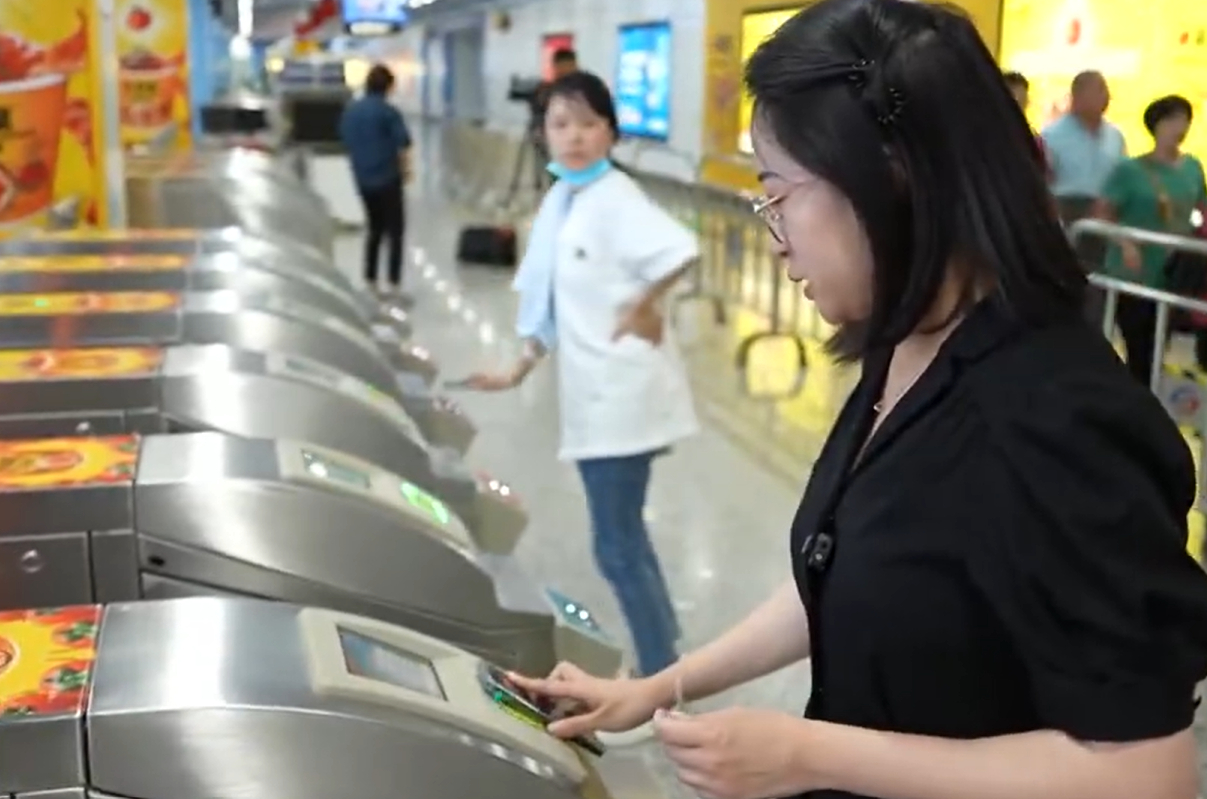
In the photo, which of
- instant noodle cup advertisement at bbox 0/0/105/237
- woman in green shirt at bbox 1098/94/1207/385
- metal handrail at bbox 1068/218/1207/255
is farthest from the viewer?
woman in green shirt at bbox 1098/94/1207/385

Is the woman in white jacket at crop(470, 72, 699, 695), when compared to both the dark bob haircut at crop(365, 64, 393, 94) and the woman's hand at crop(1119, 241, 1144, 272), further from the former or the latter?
the dark bob haircut at crop(365, 64, 393, 94)

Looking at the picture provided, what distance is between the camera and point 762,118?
1.15 m

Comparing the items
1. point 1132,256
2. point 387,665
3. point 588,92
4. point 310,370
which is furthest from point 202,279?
point 1132,256

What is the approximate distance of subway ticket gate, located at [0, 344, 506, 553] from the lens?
239 cm

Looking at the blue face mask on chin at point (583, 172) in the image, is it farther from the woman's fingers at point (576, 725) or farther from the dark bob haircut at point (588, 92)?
the woman's fingers at point (576, 725)

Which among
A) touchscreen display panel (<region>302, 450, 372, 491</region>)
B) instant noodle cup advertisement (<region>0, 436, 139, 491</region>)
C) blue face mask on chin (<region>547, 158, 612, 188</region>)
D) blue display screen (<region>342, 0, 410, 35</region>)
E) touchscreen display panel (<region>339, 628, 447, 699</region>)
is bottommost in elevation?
touchscreen display panel (<region>339, 628, 447, 699</region>)

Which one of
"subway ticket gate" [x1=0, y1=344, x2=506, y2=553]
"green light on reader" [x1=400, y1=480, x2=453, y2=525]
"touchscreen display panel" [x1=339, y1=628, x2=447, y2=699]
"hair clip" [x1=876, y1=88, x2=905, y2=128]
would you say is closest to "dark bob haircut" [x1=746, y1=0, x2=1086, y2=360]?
"hair clip" [x1=876, y1=88, x2=905, y2=128]

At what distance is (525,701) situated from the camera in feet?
5.22

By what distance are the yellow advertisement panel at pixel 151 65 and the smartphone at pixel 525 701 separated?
6.76 meters

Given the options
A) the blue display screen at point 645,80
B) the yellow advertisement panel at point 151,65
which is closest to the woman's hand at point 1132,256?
the yellow advertisement panel at point 151,65

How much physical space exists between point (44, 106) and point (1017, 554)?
3.24m

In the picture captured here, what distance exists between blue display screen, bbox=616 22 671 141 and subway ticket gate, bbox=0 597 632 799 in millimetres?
10901

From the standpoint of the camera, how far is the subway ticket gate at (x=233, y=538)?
184 centimetres

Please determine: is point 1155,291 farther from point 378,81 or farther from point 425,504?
point 378,81
